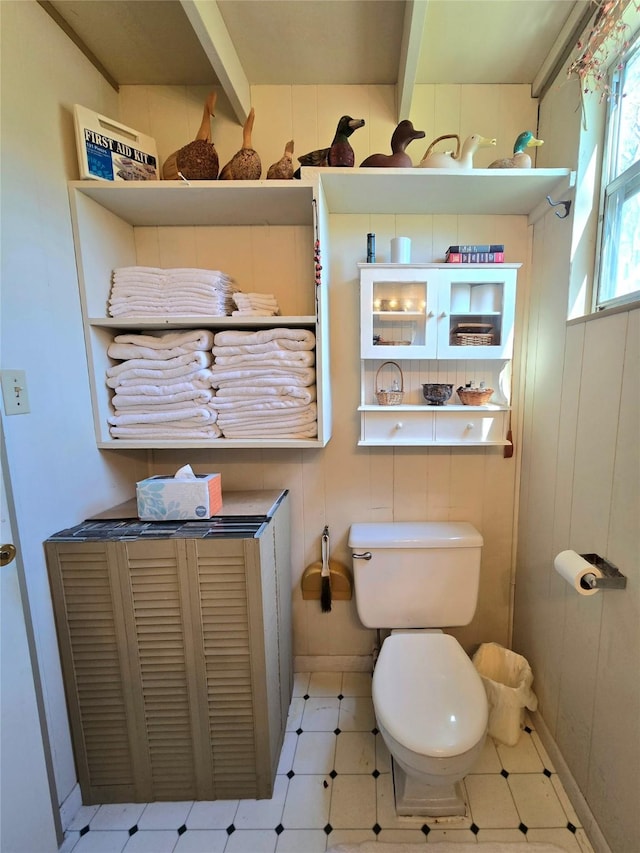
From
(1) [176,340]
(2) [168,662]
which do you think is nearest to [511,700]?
(2) [168,662]

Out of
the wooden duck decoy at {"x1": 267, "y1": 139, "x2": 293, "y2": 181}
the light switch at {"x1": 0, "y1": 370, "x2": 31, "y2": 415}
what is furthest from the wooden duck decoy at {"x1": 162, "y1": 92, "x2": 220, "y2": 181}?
the light switch at {"x1": 0, "y1": 370, "x2": 31, "y2": 415}

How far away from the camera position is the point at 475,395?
1327 millimetres

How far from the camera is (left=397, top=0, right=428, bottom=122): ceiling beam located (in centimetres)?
93

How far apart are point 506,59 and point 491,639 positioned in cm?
232

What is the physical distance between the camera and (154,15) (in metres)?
1.04

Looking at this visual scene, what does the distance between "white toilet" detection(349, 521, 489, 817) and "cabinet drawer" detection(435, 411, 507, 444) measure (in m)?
0.38

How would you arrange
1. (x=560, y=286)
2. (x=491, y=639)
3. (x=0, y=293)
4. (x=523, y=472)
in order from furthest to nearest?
(x=491, y=639) → (x=523, y=472) → (x=560, y=286) → (x=0, y=293)

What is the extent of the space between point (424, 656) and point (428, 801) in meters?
0.40

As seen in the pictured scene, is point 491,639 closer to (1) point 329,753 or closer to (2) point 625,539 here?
(1) point 329,753

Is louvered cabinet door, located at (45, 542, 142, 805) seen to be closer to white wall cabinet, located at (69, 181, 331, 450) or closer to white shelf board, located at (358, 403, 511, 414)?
white wall cabinet, located at (69, 181, 331, 450)

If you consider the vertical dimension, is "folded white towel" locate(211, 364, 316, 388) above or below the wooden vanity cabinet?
above

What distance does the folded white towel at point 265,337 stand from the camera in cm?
117

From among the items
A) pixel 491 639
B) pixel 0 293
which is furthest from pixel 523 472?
pixel 0 293

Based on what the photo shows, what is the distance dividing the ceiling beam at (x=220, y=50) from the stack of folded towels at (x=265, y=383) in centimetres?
81
